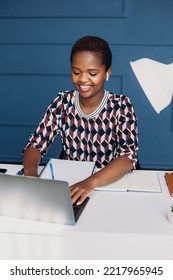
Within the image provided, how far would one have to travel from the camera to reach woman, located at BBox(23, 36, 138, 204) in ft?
5.26

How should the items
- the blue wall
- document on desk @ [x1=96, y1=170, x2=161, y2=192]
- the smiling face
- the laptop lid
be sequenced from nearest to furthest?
1. the laptop lid
2. document on desk @ [x1=96, y1=170, x2=161, y2=192]
3. the smiling face
4. the blue wall

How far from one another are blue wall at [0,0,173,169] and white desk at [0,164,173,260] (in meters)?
1.92

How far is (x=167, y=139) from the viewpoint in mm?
3105

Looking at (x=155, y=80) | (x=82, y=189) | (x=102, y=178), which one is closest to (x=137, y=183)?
(x=102, y=178)

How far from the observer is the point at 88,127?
1.79 meters

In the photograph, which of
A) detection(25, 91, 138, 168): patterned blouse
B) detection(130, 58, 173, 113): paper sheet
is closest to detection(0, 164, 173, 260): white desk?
detection(25, 91, 138, 168): patterned blouse

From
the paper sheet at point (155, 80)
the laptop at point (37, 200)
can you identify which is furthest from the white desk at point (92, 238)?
the paper sheet at point (155, 80)

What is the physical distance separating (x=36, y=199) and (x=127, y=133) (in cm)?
68

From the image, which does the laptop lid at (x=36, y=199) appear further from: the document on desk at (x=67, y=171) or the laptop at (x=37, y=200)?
the document on desk at (x=67, y=171)

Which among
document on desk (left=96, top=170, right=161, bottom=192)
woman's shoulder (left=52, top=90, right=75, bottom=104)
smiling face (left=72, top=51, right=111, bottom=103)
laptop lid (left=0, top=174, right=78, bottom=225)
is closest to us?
laptop lid (left=0, top=174, right=78, bottom=225)

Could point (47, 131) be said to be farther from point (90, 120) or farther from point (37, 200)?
point (37, 200)

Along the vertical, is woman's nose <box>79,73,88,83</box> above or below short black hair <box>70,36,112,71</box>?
below

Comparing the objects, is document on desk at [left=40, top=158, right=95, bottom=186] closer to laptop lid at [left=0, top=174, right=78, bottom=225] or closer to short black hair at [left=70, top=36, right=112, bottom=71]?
laptop lid at [left=0, top=174, right=78, bottom=225]

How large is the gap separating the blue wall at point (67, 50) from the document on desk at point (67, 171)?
1.58 m
